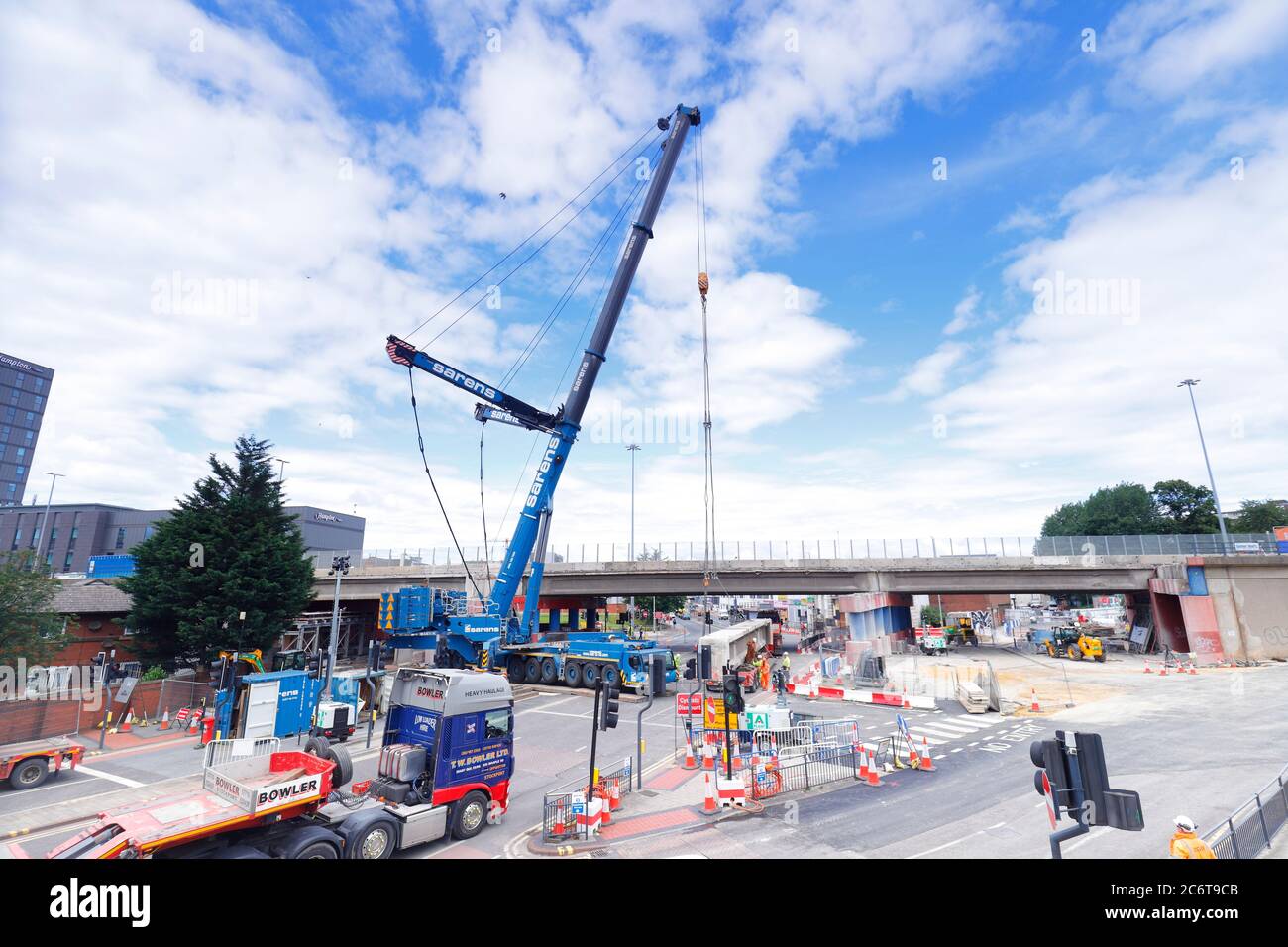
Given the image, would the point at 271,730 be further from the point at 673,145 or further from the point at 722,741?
the point at 673,145

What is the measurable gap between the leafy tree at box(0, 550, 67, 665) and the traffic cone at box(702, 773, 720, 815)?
82.6ft

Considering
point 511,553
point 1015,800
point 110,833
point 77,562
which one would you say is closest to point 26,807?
point 110,833

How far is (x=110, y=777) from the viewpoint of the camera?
16.3 m

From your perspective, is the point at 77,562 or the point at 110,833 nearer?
the point at 110,833

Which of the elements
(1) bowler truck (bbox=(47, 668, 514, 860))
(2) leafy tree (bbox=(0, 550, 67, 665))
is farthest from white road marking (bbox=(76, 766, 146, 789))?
(2) leafy tree (bbox=(0, 550, 67, 665))

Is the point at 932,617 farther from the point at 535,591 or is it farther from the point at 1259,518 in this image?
the point at 535,591

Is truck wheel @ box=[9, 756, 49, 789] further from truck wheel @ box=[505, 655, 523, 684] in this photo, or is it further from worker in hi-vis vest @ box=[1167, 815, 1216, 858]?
worker in hi-vis vest @ box=[1167, 815, 1216, 858]

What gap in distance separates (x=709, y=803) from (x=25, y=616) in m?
25.8

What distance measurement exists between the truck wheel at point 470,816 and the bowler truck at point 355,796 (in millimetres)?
19

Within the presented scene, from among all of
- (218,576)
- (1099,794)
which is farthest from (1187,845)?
(218,576)

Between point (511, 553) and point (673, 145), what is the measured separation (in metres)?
21.4

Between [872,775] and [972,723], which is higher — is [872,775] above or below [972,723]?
above
